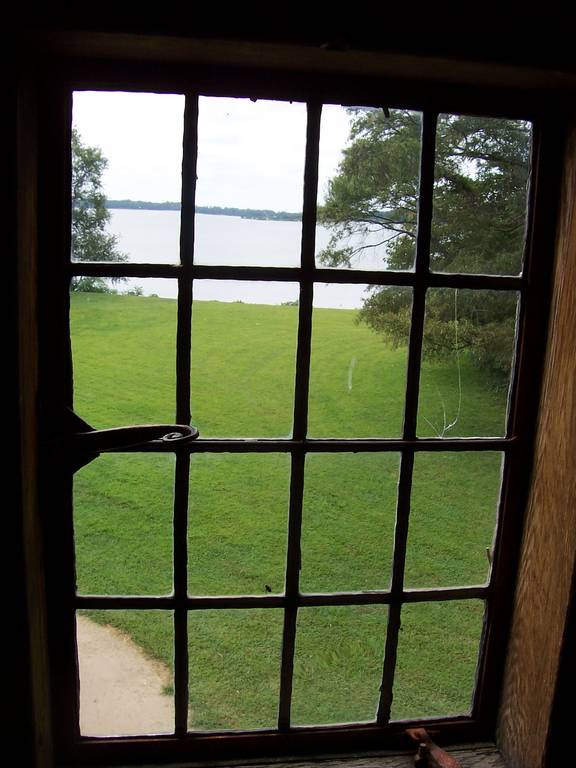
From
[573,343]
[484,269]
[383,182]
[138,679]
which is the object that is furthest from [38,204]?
[138,679]

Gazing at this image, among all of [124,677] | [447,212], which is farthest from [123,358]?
[447,212]

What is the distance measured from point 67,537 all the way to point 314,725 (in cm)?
54

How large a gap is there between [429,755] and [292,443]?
57cm

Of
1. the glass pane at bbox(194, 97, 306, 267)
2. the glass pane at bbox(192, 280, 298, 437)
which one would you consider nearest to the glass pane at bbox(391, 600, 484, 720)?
the glass pane at bbox(192, 280, 298, 437)

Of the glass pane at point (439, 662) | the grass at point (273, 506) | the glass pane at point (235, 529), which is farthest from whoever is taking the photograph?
the glass pane at point (235, 529)

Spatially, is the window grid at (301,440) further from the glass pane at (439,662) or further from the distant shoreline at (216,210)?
the glass pane at (439,662)

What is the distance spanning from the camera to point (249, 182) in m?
0.99

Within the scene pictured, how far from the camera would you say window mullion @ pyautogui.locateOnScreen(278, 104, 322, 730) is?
36.1 inches

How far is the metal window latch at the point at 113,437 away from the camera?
34.3 inches

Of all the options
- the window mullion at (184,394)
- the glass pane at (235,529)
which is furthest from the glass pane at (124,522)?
the window mullion at (184,394)

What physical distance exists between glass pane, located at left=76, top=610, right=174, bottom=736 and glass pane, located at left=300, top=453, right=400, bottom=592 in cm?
59

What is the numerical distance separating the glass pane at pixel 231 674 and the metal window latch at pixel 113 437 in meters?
0.48

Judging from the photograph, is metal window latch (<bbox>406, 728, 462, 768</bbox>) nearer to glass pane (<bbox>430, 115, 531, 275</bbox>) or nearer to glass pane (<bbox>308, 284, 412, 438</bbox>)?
glass pane (<bbox>308, 284, 412, 438</bbox>)

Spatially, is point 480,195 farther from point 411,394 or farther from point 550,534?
point 550,534
